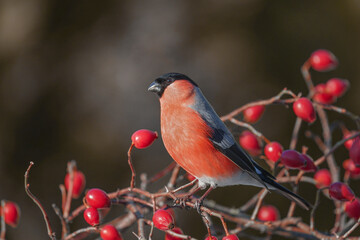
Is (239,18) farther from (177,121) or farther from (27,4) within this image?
(177,121)

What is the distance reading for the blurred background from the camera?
96.7 inches

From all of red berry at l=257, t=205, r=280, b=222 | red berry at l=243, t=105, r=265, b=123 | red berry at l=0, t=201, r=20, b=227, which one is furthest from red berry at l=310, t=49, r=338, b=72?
red berry at l=0, t=201, r=20, b=227

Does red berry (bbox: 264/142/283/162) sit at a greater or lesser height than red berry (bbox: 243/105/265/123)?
lesser

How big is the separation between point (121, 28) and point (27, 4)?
62cm

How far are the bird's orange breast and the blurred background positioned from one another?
4.14ft

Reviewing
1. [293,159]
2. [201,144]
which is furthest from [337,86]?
[201,144]

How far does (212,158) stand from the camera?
111 centimetres

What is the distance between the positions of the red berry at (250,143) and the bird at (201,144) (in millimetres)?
19

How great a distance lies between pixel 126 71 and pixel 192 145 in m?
1.78

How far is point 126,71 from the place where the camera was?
278 cm

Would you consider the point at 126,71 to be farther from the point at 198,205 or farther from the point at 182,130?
the point at 198,205

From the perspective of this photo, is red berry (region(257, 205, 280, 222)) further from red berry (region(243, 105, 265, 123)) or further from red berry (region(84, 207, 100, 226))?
red berry (region(84, 207, 100, 226))

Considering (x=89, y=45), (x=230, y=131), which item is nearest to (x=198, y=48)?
(x=89, y=45)

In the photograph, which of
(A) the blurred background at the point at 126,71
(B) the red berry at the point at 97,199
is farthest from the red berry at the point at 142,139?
(A) the blurred background at the point at 126,71
